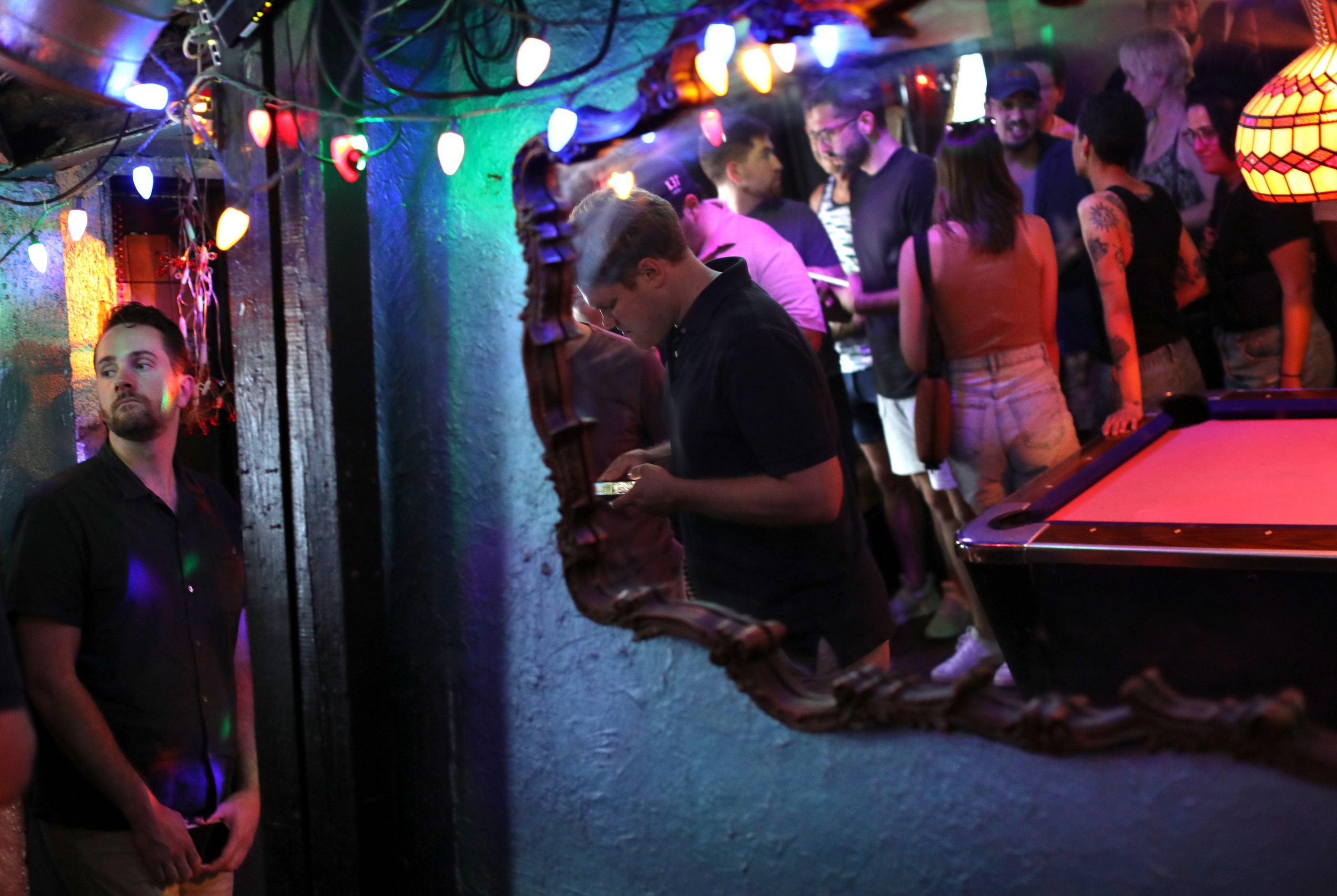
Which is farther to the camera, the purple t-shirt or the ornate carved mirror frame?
the purple t-shirt

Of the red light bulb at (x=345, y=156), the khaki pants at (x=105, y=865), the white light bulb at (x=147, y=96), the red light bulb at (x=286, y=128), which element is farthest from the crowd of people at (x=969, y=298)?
the khaki pants at (x=105, y=865)

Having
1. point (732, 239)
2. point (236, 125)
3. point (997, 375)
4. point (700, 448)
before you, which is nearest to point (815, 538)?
point (700, 448)

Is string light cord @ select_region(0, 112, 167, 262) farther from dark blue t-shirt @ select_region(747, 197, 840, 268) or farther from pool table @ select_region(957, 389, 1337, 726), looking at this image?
pool table @ select_region(957, 389, 1337, 726)

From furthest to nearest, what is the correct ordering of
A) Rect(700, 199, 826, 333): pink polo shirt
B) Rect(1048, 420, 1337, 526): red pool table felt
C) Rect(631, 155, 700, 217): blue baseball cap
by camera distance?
1. Rect(631, 155, 700, 217): blue baseball cap
2. Rect(700, 199, 826, 333): pink polo shirt
3. Rect(1048, 420, 1337, 526): red pool table felt

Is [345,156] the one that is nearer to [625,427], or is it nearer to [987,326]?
[625,427]

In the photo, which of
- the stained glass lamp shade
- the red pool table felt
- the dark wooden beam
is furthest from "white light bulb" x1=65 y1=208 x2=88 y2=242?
the stained glass lamp shade

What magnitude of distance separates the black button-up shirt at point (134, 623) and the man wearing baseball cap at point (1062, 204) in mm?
1907

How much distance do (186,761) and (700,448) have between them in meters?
1.41

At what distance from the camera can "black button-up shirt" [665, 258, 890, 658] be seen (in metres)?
1.73

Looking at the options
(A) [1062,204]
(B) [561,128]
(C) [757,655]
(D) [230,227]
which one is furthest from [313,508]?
(A) [1062,204]

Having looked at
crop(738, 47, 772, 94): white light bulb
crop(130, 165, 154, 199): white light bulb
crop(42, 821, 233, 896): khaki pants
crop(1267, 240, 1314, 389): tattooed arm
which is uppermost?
crop(130, 165, 154, 199): white light bulb

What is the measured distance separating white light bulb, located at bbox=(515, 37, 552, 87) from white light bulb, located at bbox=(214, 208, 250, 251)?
2.46ft

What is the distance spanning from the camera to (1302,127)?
5.10 ft

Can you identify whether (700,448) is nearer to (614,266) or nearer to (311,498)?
(614,266)
